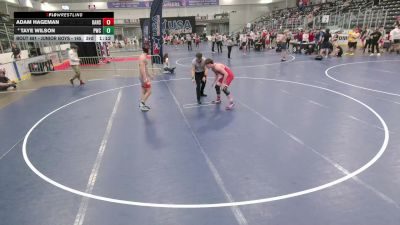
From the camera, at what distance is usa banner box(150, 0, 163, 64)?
1705cm

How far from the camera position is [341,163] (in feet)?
17.3

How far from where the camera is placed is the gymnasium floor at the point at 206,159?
409cm

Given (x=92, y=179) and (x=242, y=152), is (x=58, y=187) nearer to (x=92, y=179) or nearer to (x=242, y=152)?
(x=92, y=179)

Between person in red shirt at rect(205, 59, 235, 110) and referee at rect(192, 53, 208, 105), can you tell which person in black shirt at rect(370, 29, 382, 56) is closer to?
person in red shirt at rect(205, 59, 235, 110)

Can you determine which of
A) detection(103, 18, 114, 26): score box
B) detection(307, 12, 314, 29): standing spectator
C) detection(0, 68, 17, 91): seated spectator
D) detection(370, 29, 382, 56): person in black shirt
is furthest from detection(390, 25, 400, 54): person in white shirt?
detection(0, 68, 17, 91): seated spectator

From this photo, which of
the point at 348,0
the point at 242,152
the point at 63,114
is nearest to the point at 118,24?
the point at 348,0

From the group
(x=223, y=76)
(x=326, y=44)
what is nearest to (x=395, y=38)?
(x=326, y=44)

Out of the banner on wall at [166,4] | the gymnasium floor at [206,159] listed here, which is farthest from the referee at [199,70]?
the banner on wall at [166,4]

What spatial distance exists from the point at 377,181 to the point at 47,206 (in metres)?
5.19

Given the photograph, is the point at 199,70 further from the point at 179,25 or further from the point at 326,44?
the point at 179,25

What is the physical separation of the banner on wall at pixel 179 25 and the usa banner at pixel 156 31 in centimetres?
2599
